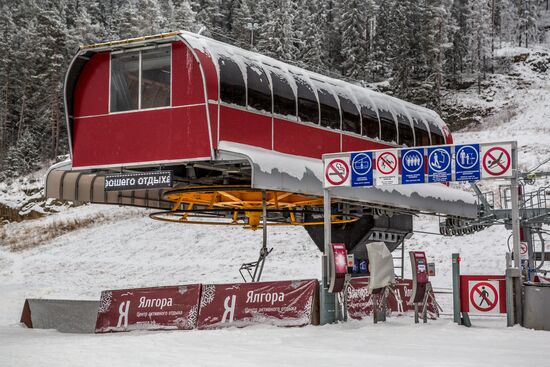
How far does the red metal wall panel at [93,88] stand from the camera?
19.6 m

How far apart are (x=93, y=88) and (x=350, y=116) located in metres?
7.55

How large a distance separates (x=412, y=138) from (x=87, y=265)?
89.0 ft

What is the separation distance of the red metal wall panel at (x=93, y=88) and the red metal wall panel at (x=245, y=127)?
3667 mm

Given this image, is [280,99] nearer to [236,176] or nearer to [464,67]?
[236,176]

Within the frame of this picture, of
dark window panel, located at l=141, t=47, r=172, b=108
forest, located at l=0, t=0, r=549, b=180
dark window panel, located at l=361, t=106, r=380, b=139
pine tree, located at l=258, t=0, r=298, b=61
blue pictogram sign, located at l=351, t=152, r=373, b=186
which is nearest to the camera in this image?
blue pictogram sign, located at l=351, t=152, r=373, b=186

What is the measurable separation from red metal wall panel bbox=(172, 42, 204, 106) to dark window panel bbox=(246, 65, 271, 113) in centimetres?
140

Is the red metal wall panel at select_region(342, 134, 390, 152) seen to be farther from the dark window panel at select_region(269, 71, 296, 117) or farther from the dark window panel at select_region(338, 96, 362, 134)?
the dark window panel at select_region(269, 71, 296, 117)

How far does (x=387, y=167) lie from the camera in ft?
52.7

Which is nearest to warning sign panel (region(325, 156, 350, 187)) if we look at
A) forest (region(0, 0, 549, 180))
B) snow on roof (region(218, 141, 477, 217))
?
snow on roof (region(218, 141, 477, 217))

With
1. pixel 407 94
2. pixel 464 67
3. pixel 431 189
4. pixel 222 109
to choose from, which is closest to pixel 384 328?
pixel 222 109

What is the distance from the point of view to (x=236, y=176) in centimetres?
2047

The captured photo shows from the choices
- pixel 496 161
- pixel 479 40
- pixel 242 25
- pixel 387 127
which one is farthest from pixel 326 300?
pixel 479 40

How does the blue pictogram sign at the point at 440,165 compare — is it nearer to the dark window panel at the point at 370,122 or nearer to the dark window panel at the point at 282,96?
the dark window panel at the point at 282,96

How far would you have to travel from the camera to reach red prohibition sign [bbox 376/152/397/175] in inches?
631
